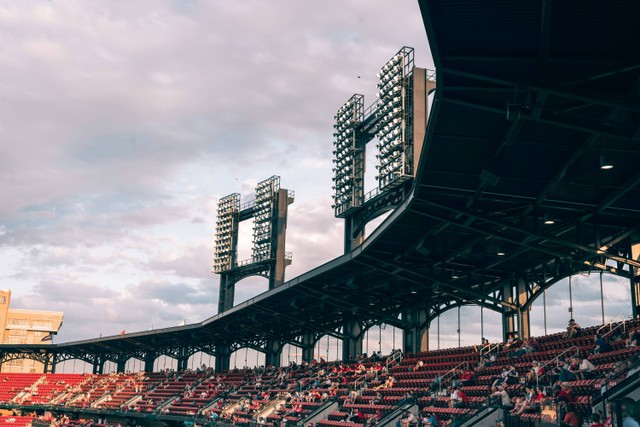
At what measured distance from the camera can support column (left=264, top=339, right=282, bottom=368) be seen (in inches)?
2397

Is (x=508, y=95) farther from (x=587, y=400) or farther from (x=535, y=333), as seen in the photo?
(x=535, y=333)

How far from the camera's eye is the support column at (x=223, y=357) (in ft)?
219

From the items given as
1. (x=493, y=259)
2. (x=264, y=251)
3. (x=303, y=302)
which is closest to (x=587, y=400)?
(x=493, y=259)

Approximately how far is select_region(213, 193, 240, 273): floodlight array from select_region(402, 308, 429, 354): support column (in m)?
22.8

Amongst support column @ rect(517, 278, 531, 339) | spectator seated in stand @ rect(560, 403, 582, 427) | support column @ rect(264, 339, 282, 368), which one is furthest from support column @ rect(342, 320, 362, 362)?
spectator seated in stand @ rect(560, 403, 582, 427)

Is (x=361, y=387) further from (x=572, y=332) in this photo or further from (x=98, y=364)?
(x=98, y=364)

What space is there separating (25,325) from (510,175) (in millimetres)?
124514

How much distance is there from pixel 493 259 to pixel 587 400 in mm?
14418

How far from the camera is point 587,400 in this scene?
18891 millimetres

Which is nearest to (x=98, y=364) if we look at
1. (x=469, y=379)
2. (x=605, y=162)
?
(x=469, y=379)

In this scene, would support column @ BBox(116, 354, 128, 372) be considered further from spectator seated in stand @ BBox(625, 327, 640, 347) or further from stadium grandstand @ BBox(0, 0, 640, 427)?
spectator seated in stand @ BBox(625, 327, 640, 347)

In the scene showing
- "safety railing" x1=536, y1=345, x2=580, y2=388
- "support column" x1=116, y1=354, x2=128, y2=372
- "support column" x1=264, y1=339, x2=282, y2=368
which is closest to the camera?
"safety railing" x1=536, y1=345, x2=580, y2=388

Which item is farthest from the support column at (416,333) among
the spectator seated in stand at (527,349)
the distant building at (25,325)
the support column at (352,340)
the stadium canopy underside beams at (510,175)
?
the distant building at (25,325)

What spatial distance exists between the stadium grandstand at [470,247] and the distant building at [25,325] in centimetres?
6843
